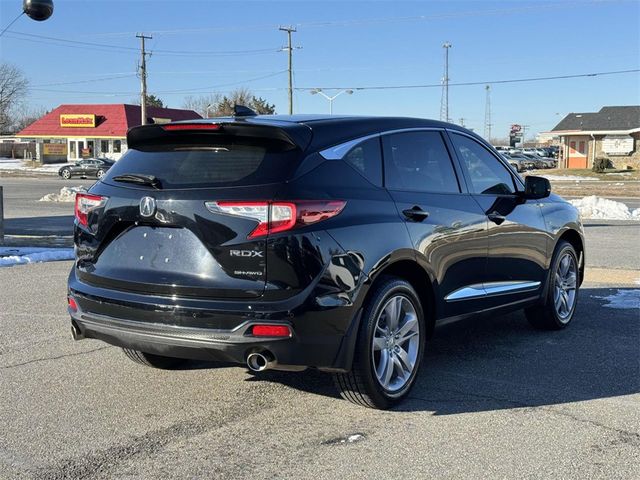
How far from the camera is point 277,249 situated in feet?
12.7

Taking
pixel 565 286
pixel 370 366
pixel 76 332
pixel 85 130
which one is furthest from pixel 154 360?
pixel 85 130

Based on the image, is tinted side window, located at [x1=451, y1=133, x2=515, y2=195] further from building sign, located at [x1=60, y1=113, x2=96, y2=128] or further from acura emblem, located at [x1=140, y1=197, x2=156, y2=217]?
building sign, located at [x1=60, y1=113, x2=96, y2=128]

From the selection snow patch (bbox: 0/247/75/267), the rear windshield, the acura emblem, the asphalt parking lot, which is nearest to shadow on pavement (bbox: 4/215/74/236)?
snow patch (bbox: 0/247/75/267)

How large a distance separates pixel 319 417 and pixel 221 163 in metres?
1.60

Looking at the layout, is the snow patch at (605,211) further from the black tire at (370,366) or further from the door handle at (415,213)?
the black tire at (370,366)

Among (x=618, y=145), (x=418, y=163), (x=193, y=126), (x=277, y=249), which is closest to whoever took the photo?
(x=277, y=249)

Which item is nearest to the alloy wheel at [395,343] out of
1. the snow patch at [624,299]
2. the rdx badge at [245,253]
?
the rdx badge at [245,253]

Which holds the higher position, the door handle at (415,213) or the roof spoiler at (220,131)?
the roof spoiler at (220,131)

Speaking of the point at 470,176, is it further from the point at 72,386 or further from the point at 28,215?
the point at 28,215

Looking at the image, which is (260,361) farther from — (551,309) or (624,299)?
(624,299)

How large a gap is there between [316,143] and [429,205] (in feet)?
3.41

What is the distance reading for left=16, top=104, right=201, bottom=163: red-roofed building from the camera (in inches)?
2712

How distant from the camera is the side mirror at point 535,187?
613 centimetres

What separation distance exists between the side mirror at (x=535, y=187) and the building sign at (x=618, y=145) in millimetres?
55881
